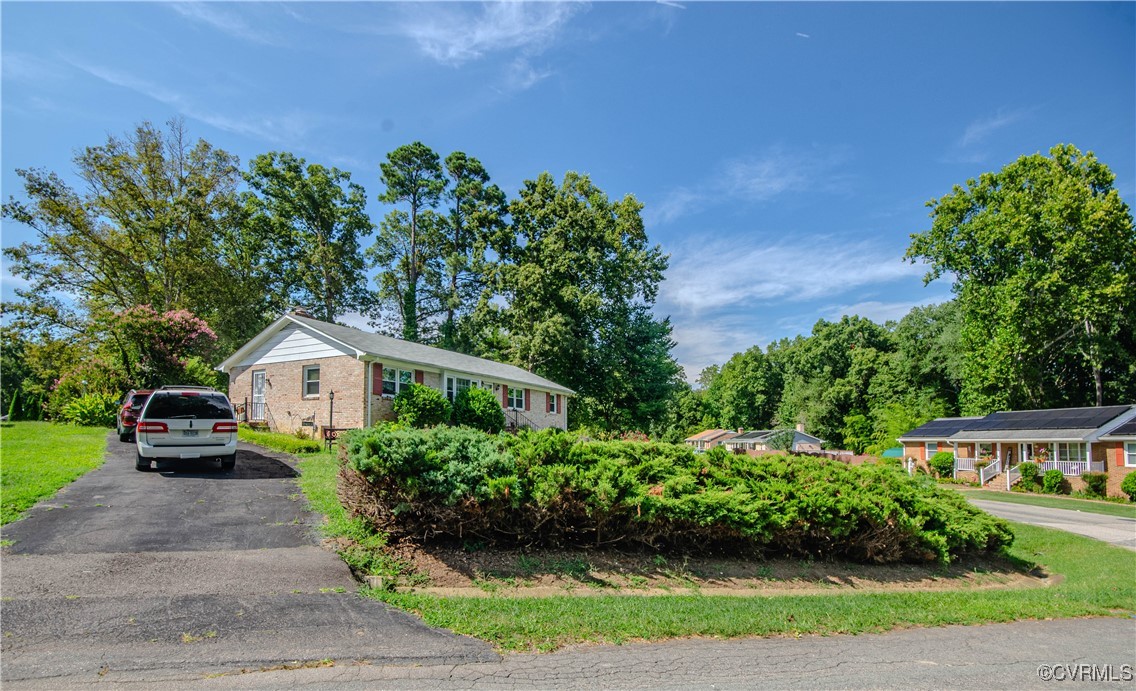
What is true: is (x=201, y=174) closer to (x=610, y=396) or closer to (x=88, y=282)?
(x=88, y=282)

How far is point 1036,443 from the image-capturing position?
29.5 m

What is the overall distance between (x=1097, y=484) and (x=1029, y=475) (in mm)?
2696

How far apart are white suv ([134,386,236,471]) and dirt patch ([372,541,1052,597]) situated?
21.9 feet

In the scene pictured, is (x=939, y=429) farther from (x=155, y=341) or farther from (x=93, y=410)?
(x=93, y=410)

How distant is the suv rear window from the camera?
10891 mm

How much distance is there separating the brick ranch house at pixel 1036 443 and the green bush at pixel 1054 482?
0.49 metres

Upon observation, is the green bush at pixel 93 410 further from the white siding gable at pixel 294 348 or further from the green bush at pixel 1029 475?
the green bush at pixel 1029 475

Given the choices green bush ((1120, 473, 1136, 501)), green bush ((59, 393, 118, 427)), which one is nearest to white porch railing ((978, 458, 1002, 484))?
green bush ((1120, 473, 1136, 501))

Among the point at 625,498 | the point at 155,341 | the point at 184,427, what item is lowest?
the point at 625,498

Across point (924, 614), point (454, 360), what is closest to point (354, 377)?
point (454, 360)

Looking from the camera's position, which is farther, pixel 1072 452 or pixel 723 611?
pixel 1072 452

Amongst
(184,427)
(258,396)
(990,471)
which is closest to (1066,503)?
(990,471)

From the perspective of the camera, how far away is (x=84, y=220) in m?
26.7

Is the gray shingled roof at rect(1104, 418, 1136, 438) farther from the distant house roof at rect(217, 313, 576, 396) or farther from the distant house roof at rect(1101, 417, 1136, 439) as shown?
the distant house roof at rect(217, 313, 576, 396)
